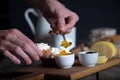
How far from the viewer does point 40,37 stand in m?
2.10

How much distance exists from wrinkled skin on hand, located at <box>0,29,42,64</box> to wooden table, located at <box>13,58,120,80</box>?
0.25ft

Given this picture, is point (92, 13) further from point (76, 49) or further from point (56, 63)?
point (56, 63)

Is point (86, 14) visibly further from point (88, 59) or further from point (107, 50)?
point (88, 59)

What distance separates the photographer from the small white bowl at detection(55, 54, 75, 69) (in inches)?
55.6

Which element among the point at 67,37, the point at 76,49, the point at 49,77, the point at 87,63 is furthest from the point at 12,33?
the point at 67,37

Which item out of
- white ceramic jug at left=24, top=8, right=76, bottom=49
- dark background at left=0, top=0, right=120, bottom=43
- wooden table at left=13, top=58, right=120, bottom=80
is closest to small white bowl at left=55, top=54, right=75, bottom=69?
wooden table at left=13, top=58, right=120, bottom=80

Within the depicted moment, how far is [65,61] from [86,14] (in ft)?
9.07

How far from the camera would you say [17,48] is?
1.23 m

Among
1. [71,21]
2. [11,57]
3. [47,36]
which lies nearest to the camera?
[11,57]

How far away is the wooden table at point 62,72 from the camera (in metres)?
1.26

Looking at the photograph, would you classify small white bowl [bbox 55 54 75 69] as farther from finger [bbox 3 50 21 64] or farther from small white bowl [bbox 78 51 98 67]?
finger [bbox 3 50 21 64]

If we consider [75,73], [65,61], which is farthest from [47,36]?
[75,73]

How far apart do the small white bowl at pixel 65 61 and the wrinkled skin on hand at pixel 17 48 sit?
17 cm

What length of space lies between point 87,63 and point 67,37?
586mm
